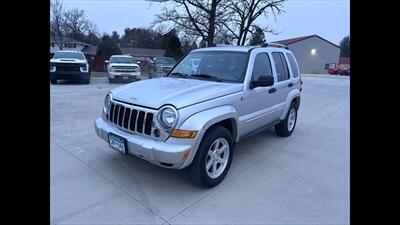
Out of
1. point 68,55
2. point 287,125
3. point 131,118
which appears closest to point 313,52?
point 68,55

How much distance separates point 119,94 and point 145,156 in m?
1.02

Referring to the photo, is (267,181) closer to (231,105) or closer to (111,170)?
(231,105)

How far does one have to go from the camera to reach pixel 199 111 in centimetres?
321

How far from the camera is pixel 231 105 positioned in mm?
3678

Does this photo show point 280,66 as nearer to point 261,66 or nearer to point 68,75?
point 261,66

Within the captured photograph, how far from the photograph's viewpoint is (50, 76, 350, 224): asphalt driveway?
2.88m

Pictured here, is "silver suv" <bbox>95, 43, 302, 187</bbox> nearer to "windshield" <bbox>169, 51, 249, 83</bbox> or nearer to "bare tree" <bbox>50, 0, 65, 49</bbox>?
"windshield" <bbox>169, 51, 249, 83</bbox>

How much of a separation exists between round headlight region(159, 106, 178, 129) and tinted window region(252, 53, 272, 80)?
166cm

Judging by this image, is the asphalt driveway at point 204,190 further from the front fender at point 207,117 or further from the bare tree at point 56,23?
the bare tree at point 56,23

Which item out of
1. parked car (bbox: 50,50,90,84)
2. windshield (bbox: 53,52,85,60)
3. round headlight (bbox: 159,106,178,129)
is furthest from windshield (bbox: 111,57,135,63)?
round headlight (bbox: 159,106,178,129)

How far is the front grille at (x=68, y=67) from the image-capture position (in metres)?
13.7

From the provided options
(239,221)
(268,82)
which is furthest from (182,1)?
(239,221)

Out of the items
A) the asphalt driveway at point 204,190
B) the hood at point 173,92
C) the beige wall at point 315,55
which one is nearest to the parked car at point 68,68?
the asphalt driveway at point 204,190
